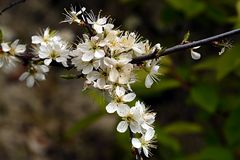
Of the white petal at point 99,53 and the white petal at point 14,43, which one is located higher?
the white petal at point 14,43

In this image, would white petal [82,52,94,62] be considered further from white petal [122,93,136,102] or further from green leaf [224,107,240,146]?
green leaf [224,107,240,146]

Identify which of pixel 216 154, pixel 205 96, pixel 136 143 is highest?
pixel 205 96

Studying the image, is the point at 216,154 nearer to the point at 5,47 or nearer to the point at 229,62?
the point at 229,62

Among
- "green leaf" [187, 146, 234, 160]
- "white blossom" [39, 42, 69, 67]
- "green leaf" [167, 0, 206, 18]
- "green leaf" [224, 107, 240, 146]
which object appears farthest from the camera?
"green leaf" [167, 0, 206, 18]

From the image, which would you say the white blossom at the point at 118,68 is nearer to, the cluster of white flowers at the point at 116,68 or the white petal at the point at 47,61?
the cluster of white flowers at the point at 116,68

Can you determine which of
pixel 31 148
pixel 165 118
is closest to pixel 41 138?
pixel 31 148

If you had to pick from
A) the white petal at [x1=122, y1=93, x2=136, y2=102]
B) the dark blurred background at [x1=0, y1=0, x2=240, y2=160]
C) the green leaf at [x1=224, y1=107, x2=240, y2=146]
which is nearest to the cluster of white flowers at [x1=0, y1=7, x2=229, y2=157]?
the white petal at [x1=122, y1=93, x2=136, y2=102]

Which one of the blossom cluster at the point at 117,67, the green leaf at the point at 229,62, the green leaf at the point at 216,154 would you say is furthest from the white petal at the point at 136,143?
the green leaf at the point at 216,154

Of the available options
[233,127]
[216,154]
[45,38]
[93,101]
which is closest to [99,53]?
[45,38]
